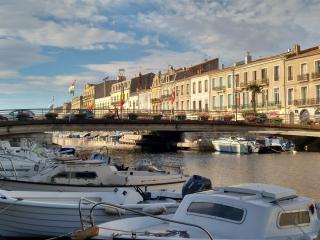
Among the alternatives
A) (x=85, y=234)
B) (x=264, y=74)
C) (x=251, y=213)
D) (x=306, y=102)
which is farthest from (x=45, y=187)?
(x=264, y=74)

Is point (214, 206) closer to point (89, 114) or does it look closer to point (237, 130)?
point (89, 114)

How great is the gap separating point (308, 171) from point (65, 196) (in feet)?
78.6

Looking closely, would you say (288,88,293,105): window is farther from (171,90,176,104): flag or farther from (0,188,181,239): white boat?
(0,188,181,239): white boat

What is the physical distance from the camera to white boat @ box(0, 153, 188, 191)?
68.8ft

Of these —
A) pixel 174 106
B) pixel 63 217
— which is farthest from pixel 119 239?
pixel 174 106

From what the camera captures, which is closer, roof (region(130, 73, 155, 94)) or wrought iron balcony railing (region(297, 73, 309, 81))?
wrought iron balcony railing (region(297, 73, 309, 81))

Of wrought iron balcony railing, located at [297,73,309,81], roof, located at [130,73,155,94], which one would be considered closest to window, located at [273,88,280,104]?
wrought iron balcony railing, located at [297,73,309,81]

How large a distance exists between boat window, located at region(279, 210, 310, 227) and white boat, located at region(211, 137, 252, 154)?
48112mm

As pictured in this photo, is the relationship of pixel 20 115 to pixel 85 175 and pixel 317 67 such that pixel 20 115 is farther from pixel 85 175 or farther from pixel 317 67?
pixel 317 67

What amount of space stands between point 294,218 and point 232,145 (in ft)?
165

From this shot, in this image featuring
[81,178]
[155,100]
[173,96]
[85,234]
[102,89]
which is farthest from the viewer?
[102,89]

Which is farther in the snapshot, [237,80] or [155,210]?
[237,80]

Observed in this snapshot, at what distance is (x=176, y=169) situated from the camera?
26.4m

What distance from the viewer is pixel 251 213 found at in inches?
408
